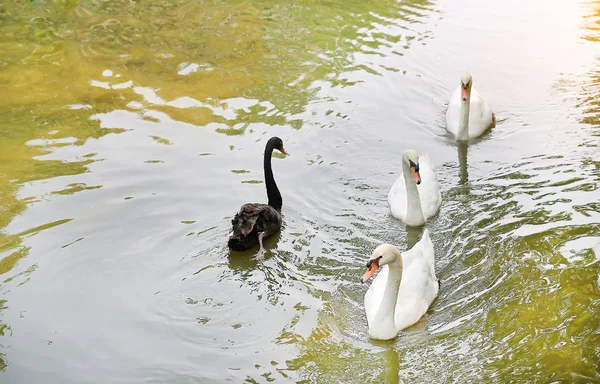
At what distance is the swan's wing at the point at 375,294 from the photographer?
636cm

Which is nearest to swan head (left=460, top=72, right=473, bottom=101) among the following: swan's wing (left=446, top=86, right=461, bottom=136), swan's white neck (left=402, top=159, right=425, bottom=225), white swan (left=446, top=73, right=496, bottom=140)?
white swan (left=446, top=73, right=496, bottom=140)

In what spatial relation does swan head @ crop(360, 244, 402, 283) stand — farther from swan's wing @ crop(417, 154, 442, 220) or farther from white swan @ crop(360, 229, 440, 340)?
swan's wing @ crop(417, 154, 442, 220)

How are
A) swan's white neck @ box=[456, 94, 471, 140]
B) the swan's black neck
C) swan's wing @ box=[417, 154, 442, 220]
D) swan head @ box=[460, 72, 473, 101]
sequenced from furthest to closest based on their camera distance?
swan's white neck @ box=[456, 94, 471, 140] → swan head @ box=[460, 72, 473, 101] → the swan's black neck → swan's wing @ box=[417, 154, 442, 220]

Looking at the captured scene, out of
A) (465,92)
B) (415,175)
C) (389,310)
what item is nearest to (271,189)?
(415,175)

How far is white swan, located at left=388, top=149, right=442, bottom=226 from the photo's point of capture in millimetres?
7703

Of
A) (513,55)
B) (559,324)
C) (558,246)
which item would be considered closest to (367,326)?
(559,324)

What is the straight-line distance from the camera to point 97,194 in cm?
862

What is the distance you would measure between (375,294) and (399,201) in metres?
1.90

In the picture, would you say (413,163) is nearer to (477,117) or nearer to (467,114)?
(467,114)

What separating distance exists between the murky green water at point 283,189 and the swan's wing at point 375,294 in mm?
175

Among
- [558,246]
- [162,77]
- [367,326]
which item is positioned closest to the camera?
[367,326]

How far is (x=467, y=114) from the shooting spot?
9844 mm

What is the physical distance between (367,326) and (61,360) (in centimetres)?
258

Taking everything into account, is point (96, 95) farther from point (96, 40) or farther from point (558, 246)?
point (558, 246)
